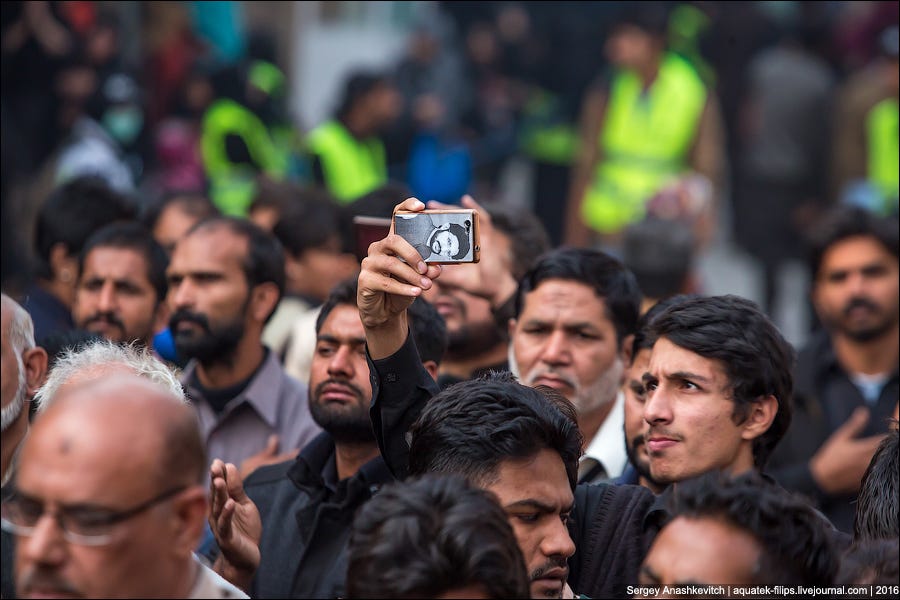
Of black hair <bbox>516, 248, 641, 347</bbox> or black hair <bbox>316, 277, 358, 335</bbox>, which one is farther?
black hair <bbox>516, 248, 641, 347</bbox>

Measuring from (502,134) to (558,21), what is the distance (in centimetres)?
138

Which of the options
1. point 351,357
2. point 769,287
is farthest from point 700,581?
point 769,287

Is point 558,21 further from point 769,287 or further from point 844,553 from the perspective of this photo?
point 844,553

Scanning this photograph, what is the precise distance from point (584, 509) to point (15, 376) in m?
1.63

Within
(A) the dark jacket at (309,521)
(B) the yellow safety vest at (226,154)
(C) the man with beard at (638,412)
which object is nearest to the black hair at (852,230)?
(C) the man with beard at (638,412)

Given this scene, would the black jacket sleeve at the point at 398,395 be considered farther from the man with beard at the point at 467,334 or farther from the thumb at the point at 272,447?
the man with beard at the point at 467,334

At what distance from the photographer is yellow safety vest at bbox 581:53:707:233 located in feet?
38.5

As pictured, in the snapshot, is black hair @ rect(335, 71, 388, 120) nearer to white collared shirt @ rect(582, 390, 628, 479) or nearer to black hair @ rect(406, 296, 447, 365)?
white collared shirt @ rect(582, 390, 628, 479)

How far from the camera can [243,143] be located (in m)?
12.7

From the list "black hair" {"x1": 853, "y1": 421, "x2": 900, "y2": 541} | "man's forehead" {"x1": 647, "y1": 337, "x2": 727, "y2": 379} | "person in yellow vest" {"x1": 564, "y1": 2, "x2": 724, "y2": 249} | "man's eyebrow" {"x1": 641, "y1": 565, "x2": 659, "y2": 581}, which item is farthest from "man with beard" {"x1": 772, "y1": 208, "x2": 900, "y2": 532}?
"person in yellow vest" {"x1": 564, "y1": 2, "x2": 724, "y2": 249}

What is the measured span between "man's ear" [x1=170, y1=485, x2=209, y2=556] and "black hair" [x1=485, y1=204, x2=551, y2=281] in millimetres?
3867

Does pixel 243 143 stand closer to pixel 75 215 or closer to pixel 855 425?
pixel 75 215

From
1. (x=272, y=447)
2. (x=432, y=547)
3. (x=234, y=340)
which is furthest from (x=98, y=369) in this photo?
(x=234, y=340)

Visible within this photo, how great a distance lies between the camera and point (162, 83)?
14.6 metres
